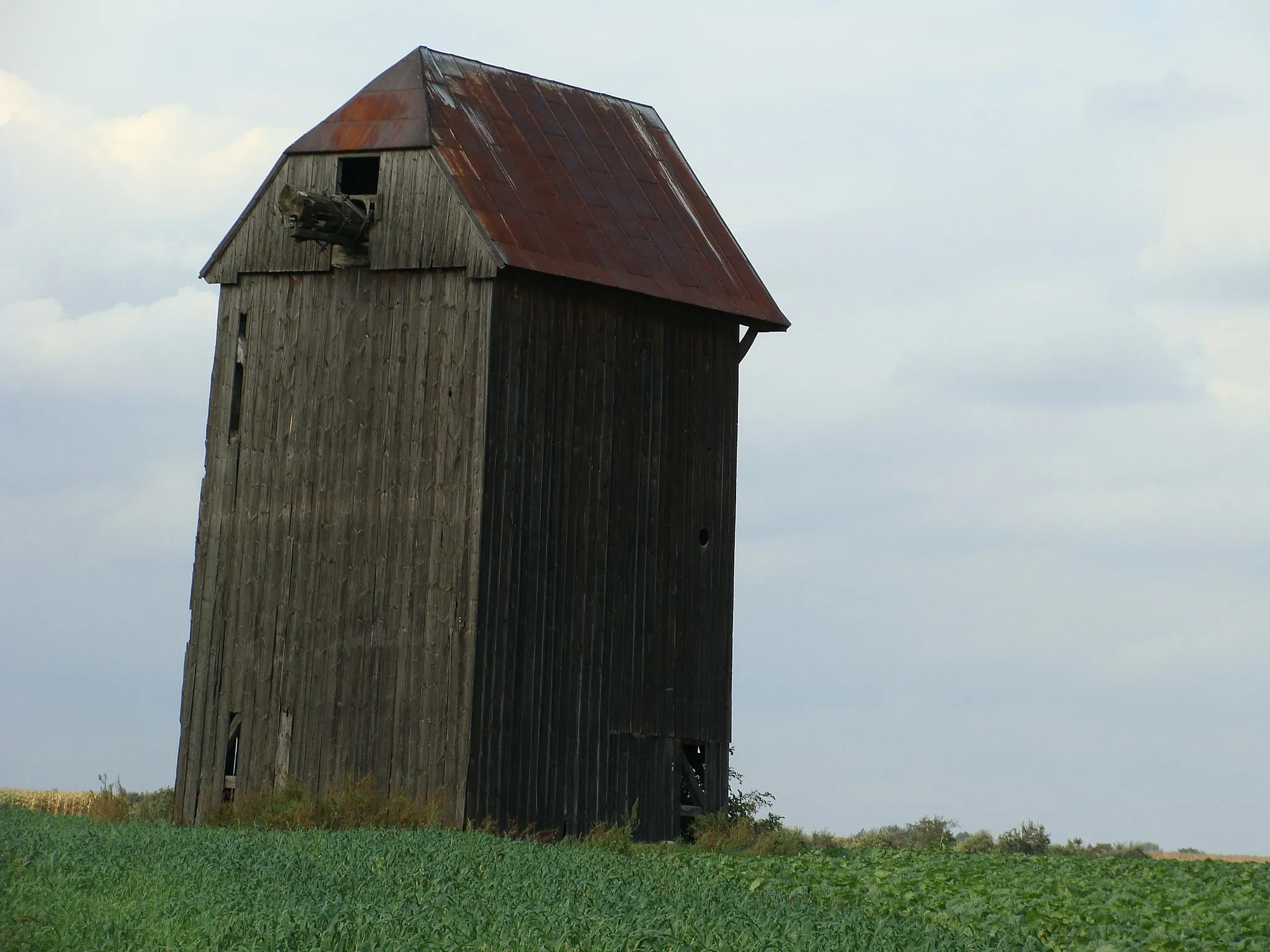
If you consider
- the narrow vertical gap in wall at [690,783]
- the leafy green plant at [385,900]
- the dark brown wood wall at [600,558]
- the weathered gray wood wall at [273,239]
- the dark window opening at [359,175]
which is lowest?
the leafy green plant at [385,900]

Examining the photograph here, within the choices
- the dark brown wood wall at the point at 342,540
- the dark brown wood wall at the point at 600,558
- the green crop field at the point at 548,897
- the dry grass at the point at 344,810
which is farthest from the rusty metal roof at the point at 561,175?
the green crop field at the point at 548,897

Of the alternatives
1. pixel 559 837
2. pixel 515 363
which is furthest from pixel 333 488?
pixel 559 837

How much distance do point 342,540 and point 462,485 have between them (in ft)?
6.65

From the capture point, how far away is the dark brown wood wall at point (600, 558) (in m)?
21.8

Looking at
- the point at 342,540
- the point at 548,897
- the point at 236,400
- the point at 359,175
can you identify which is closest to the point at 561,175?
the point at 359,175

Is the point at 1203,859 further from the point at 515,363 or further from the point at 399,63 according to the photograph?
the point at 399,63

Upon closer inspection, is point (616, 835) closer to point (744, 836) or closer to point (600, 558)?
point (744, 836)

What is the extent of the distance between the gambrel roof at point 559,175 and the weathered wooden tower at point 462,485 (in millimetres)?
58

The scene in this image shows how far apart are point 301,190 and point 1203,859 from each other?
15.9m

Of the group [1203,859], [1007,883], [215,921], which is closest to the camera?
[215,921]

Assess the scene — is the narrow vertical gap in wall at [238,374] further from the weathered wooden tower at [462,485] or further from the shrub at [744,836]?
the shrub at [744,836]

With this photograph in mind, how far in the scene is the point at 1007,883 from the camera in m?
18.0

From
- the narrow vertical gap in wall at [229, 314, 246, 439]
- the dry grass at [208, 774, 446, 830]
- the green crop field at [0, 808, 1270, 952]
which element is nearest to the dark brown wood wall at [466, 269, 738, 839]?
the dry grass at [208, 774, 446, 830]

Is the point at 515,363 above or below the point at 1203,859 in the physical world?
above
